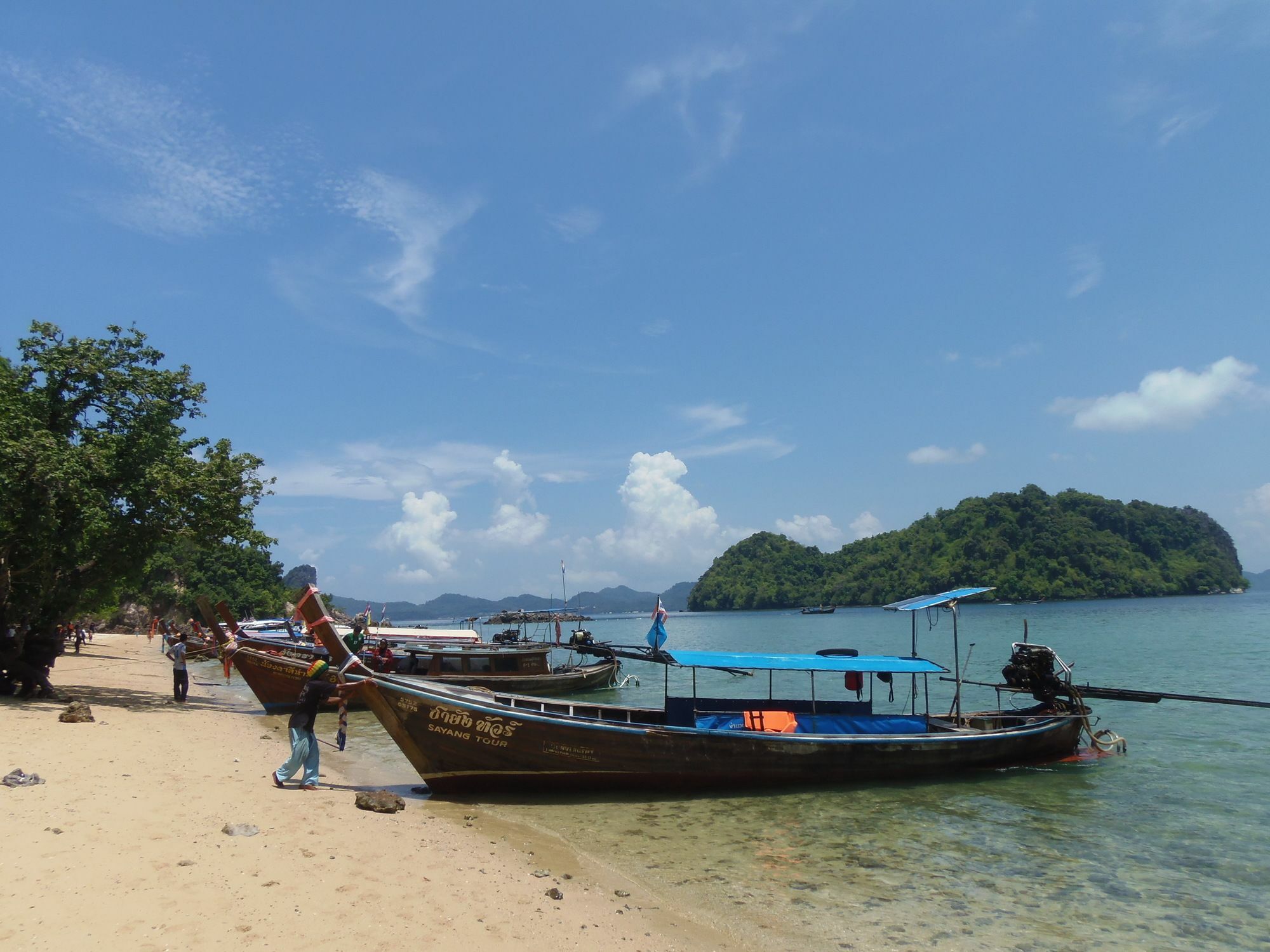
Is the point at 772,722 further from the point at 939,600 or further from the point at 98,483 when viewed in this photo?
the point at 98,483

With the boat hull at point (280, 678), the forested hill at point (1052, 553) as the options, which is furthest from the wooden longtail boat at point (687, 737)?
the forested hill at point (1052, 553)

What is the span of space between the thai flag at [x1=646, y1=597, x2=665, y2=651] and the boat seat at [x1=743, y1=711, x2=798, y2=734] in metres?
2.03

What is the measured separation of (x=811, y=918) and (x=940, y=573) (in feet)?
421

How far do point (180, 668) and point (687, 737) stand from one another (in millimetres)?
14606

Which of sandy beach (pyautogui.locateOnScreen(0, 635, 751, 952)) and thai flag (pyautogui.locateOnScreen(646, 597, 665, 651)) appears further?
thai flag (pyautogui.locateOnScreen(646, 597, 665, 651))

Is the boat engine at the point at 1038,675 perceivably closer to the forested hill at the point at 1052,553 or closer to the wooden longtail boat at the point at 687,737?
the wooden longtail boat at the point at 687,737

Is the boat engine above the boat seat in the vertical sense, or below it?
above

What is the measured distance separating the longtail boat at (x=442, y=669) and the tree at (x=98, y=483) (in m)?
2.53

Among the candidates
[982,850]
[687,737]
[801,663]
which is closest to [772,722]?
[801,663]

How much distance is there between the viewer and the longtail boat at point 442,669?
1927 centimetres

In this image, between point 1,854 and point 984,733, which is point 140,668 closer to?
point 1,854

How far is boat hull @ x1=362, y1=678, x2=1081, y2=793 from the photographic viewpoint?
11.3 m

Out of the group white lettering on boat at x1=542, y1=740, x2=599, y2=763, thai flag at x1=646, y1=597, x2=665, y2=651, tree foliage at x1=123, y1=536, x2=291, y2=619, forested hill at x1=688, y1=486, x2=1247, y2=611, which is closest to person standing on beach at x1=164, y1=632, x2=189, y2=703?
white lettering on boat at x1=542, y1=740, x2=599, y2=763

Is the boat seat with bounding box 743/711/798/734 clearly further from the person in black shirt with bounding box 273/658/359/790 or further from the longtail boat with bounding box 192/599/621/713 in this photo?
the person in black shirt with bounding box 273/658/359/790
